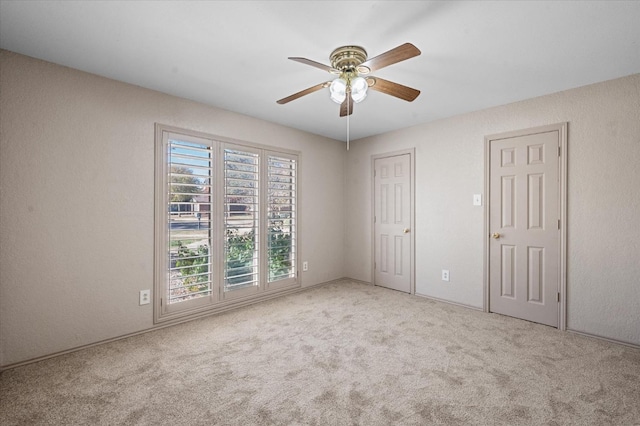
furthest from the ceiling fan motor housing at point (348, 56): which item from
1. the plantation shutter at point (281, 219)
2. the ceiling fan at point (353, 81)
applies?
the plantation shutter at point (281, 219)

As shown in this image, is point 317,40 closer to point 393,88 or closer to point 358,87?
point 358,87

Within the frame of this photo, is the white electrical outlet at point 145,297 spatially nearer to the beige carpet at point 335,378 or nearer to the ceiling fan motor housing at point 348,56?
the beige carpet at point 335,378

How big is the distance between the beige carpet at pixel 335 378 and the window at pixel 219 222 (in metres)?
0.45

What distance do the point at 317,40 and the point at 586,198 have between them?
9.49ft

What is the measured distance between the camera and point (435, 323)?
313cm

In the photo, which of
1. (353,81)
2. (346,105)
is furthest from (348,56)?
(346,105)

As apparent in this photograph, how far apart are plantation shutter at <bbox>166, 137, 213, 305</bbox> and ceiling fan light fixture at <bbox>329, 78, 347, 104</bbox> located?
1.74 m

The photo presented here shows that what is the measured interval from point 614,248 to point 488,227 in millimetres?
1060

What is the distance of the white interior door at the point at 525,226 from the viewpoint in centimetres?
303

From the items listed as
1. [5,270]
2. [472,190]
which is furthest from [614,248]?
[5,270]

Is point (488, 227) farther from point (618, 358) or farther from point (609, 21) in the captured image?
point (609, 21)

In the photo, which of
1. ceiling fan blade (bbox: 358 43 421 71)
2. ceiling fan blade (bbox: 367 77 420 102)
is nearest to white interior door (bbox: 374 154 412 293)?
ceiling fan blade (bbox: 367 77 420 102)

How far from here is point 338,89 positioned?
6.97 feet

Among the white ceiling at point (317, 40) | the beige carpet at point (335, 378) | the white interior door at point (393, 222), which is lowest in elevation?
the beige carpet at point (335, 378)
